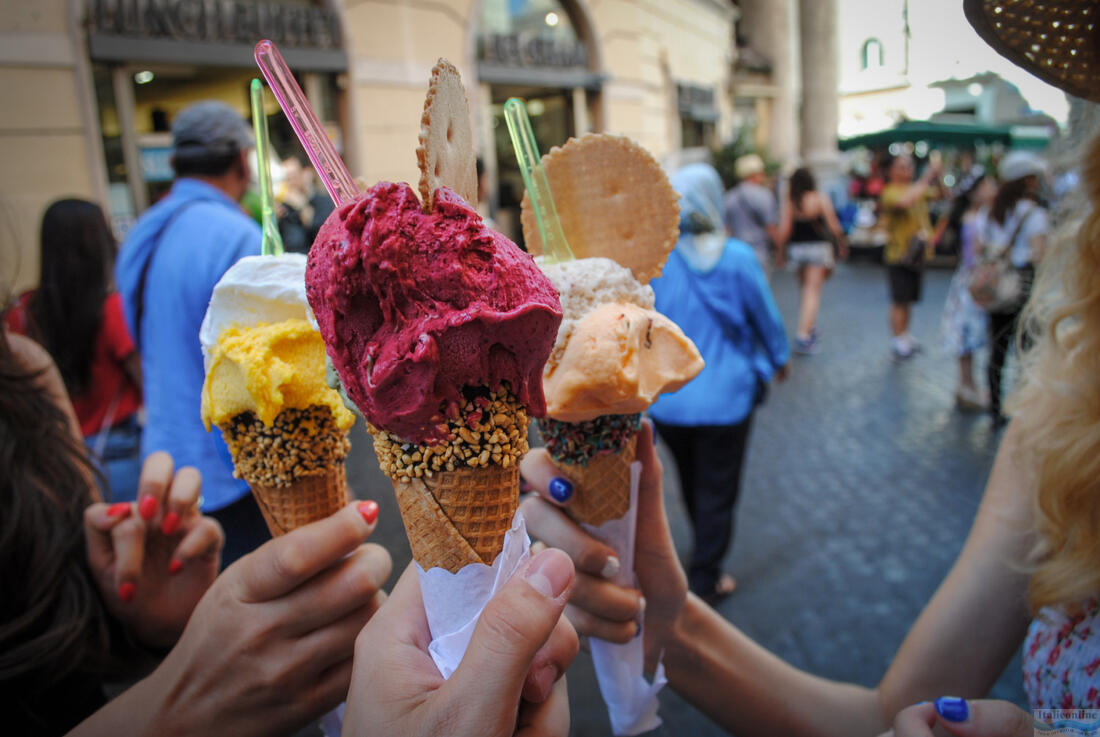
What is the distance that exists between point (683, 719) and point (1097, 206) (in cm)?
233

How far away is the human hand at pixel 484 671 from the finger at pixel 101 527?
0.91 meters

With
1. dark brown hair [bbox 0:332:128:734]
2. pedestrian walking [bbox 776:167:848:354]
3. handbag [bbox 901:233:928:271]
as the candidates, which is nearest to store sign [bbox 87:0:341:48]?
pedestrian walking [bbox 776:167:848:354]

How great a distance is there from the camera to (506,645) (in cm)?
84

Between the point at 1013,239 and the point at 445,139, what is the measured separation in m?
5.57

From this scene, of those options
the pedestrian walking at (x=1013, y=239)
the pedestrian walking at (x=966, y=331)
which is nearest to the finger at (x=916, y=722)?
the pedestrian walking at (x=1013, y=239)

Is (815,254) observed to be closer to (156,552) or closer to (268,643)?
(156,552)

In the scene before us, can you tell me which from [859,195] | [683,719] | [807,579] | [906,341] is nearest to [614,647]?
[683,719]

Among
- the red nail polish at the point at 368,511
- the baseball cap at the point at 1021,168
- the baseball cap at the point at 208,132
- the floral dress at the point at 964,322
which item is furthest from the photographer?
the floral dress at the point at 964,322

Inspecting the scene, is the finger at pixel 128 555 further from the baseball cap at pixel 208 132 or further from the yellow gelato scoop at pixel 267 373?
the baseball cap at pixel 208 132

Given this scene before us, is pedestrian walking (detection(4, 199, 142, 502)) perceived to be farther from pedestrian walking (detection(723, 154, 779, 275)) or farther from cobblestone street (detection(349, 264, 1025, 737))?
pedestrian walking (detection(723, 154, 779, 275))

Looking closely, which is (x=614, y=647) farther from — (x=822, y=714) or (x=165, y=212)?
(x=165, y=212)

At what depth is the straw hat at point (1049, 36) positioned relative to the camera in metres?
1.31

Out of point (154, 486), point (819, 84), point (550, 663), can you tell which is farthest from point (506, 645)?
point (819, 84)

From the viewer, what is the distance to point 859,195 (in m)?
17.4
